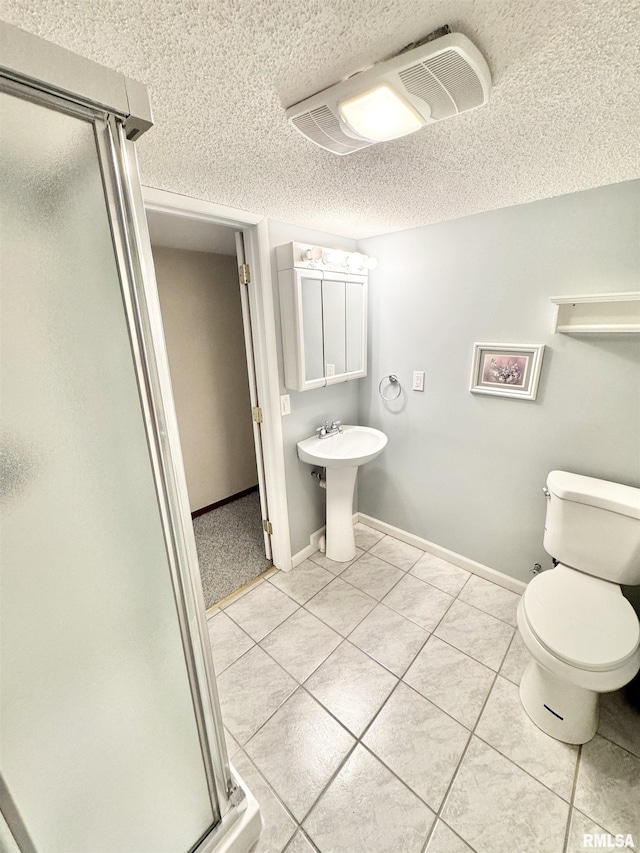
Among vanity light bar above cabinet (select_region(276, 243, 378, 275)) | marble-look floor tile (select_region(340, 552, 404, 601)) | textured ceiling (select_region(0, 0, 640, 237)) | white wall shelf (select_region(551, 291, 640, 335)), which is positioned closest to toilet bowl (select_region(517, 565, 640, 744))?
marble-look floor tile (select_region(340, 552, 404, 601))

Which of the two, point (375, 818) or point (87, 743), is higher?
point (87, 743)

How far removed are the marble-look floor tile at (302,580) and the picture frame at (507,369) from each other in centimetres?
155

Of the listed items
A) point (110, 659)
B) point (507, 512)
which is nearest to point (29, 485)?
point (110, 659)

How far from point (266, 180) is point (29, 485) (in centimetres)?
132

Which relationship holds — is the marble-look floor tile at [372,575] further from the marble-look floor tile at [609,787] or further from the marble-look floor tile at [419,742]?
the marble-look floor tile at [609,787]

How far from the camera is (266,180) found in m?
1.28

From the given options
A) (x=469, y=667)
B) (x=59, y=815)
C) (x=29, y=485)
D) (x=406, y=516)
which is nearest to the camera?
(x=29, y=485)

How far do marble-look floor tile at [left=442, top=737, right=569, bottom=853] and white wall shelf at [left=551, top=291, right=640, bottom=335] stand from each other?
1.82 metres

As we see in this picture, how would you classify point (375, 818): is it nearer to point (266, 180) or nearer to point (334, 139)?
point (334, 139)

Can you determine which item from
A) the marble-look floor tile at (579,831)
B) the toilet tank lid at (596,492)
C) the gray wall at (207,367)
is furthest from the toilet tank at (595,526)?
the gray wall at (207,367)

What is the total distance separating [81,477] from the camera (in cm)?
57

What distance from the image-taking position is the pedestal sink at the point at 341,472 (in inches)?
83.0

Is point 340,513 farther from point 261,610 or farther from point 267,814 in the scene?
point 267,814

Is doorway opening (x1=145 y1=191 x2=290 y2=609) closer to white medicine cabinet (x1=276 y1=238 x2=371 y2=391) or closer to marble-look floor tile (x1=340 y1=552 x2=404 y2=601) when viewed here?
white medicine cabinet (x1=276 y1=238 x2=371 y2=391)
